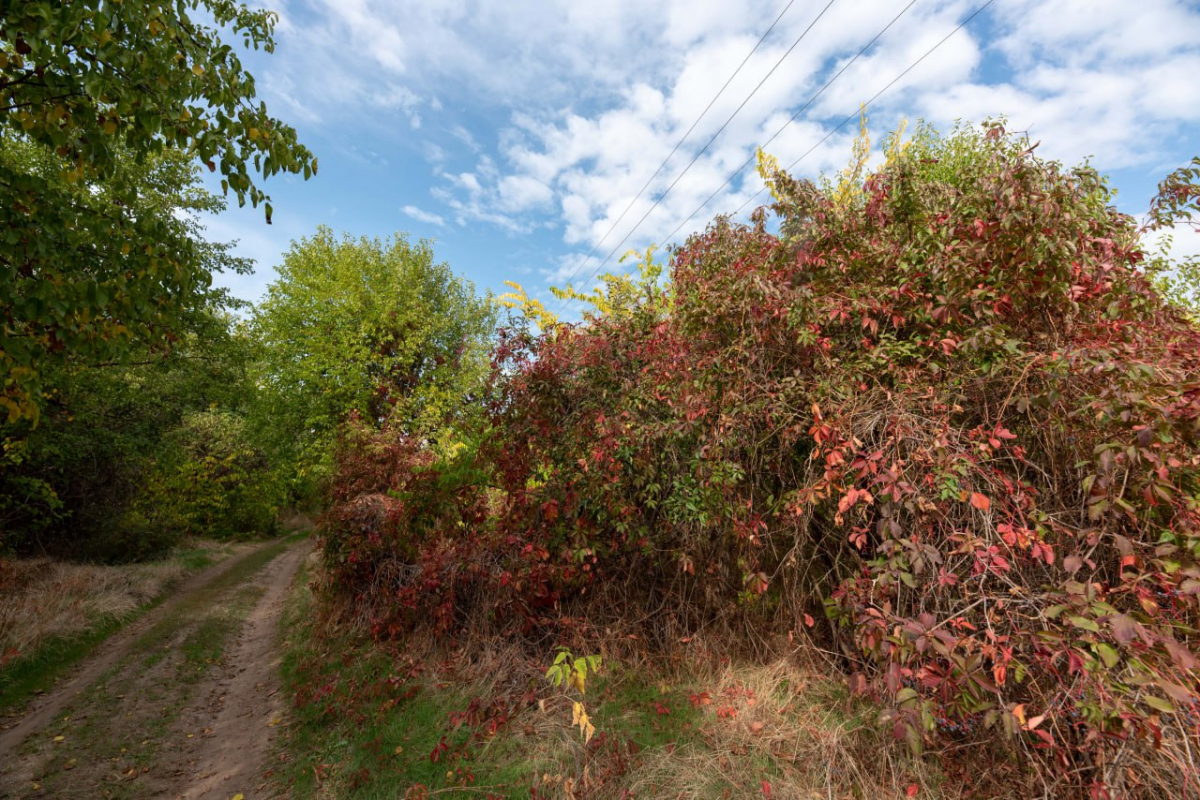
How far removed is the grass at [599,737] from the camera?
358cm

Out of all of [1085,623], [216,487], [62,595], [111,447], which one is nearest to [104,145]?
[1085,623]

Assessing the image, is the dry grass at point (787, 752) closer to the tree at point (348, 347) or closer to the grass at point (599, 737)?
the grass at point (599, 737)

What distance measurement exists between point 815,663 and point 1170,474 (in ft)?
9.12

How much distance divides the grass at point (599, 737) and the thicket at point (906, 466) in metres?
0.40

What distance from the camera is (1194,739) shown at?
2463 mm

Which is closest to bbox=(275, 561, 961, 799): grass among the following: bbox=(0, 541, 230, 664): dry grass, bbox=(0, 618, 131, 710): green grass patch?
bbox=(0, 618, 131, 710): green grass patch

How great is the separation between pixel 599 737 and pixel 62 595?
444 inches

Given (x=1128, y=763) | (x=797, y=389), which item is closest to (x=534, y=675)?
(x=797, y=389)

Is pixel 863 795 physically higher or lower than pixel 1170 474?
lower

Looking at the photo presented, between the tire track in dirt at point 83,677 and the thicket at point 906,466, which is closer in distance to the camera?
the thicket at point 906,466

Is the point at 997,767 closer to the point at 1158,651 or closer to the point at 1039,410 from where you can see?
the point at 1158,651

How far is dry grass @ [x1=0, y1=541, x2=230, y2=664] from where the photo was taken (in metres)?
8.29

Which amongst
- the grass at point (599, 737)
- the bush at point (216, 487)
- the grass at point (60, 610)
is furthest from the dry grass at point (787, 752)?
the bush at point (216, 487)

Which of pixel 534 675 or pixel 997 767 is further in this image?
pixel 534 675
